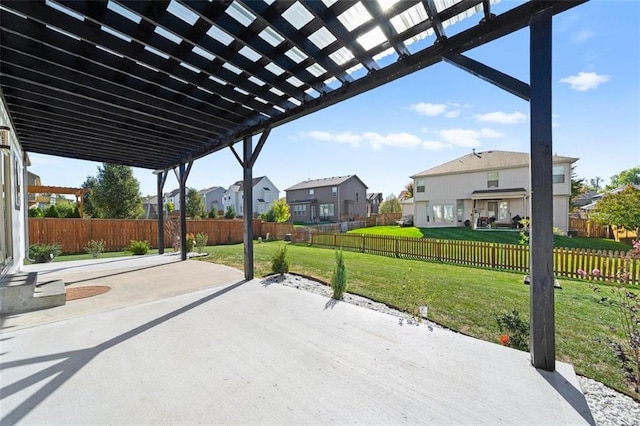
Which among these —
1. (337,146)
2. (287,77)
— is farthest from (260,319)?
(337,146)

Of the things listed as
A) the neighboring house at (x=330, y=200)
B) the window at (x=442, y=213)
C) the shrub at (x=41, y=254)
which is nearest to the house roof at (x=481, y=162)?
the window at (x=442, y=213)

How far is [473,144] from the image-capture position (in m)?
22.5

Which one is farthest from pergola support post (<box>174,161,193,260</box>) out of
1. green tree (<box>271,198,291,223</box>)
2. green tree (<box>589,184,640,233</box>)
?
green tree (<box>589,184,640,233</box>)

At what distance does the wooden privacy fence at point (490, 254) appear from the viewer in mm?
6531

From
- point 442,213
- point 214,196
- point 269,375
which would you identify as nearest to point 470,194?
point 442,213

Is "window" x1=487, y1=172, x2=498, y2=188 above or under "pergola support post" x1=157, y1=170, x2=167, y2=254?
above

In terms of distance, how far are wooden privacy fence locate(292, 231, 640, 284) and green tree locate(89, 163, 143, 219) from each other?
16.6 metres

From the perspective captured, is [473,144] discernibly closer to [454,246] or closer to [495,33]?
[454,246]

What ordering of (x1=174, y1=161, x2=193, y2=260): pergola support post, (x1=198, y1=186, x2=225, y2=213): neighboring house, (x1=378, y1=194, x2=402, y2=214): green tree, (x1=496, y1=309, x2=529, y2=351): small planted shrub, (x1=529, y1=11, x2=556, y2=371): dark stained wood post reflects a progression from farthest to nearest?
(x1=198, y1=186, x2=225, y2=213): neighboring house
(x1=378, y1=194, x2=402, y2=214): green tree
(x1=174, y1=161, x2=193, y2=260): pergola support post
(x1=496, y1=309, x2=529, y2=351): small planted shrub
(x1=529, y1=11, x2=556, y2=371): dark stained wood post

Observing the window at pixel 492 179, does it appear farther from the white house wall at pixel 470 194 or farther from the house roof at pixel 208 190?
the house roof at pixel 208 190

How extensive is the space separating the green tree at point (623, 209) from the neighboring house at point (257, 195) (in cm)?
3387

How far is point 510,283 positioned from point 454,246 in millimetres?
3343

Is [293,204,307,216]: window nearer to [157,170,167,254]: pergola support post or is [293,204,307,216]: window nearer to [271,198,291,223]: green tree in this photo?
[271,198,291,223]: green tree

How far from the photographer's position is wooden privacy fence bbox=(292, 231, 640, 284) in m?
6.53
